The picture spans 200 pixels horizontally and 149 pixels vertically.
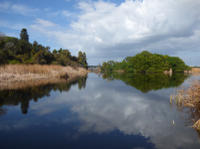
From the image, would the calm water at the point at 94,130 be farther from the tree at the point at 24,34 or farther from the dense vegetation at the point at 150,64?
the dense vegetation at the point at 150,64

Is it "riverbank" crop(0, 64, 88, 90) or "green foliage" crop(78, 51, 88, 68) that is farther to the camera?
"green foliage" crop(78, 51, 88, 68)

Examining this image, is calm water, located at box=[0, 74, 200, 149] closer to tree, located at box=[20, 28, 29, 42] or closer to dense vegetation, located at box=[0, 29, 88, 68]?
dense vegetation, located at box=[0, 29, 88, 68]

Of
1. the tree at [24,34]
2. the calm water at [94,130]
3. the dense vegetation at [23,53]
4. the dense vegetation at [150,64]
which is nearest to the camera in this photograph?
the calm water at [94,130]

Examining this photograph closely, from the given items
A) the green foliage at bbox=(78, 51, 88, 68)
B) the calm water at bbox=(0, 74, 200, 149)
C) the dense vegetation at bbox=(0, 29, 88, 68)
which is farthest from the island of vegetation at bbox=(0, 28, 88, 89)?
the green foliage at bbox=(78, 51, 88, 68)

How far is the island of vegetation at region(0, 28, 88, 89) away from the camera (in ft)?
65.0

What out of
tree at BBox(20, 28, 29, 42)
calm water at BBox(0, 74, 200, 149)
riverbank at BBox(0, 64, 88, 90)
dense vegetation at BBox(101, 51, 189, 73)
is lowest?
calm water at BBox(0, 74, 200, 149)

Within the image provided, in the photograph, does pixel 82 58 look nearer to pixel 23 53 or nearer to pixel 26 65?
pixel 23 53

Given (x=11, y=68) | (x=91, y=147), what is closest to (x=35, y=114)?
(x=91, y=147)

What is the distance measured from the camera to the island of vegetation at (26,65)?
1981 cm

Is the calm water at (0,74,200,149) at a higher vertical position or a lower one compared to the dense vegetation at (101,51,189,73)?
lower

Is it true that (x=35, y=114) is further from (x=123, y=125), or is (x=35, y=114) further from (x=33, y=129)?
(x=123, y=125)

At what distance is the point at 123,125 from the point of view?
6.12m

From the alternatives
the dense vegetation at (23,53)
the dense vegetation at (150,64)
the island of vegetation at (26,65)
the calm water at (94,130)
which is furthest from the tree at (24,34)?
the calm water at (94,130)

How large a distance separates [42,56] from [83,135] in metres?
36.0
